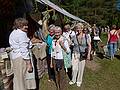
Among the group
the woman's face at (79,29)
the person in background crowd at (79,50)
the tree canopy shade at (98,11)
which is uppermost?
the tree canopy shade at (98,11)

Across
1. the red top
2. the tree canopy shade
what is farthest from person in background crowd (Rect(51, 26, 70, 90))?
the tree canopy shade

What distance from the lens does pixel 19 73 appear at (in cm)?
826

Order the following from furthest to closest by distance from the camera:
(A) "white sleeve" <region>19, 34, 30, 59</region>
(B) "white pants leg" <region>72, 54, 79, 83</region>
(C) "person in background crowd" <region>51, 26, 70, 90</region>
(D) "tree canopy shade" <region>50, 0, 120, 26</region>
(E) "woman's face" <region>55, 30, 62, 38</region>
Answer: (D) "tree canopy shade" <region>50, 0, 120, 26</region>
(B) "white pants leg" <region>72, 54, 79, 83</region>
(C) "person in background crowd" <region>51, 26, 70, 90</region>
(E) "woman's face" <region>55, 30, 62, 38</region>
(A) "white sleeve" <region>19, 34, 30, 59</region>

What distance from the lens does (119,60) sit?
1697 cm

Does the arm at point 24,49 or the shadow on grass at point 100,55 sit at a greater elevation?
the arm at point 24,49

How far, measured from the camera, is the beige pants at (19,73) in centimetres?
817

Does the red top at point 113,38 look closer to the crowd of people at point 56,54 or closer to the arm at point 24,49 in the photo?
the crowd of people at point 56,54

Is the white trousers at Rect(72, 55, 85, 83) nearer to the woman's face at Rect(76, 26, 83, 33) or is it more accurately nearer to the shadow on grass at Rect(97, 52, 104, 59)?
the woman's face at Rect(76, 26, 83, 33)

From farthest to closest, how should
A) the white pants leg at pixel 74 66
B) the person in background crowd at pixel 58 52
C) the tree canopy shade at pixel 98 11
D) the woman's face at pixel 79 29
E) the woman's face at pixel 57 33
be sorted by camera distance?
the tree canopy shade at pixel 98 11 → the white pants leg at pixel 74 66 → the woman's face at pixel 79 29 → the person in background crowd at pixel 58 52 → the woman's face at pixel 57 33

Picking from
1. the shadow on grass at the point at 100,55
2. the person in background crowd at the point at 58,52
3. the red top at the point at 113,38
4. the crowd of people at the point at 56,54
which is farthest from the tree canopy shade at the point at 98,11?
the person in background crowd at the point at 58,52

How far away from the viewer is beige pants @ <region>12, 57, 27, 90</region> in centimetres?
817

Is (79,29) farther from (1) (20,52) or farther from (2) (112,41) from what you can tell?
(2) (112,41)

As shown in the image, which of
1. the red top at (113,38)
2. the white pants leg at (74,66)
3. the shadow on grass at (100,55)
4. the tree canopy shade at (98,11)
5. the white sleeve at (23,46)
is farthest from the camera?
the tree canopy shade at (98,11)

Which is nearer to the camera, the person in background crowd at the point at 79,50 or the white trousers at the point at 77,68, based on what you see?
the person in background crowd at the point at 79,50
